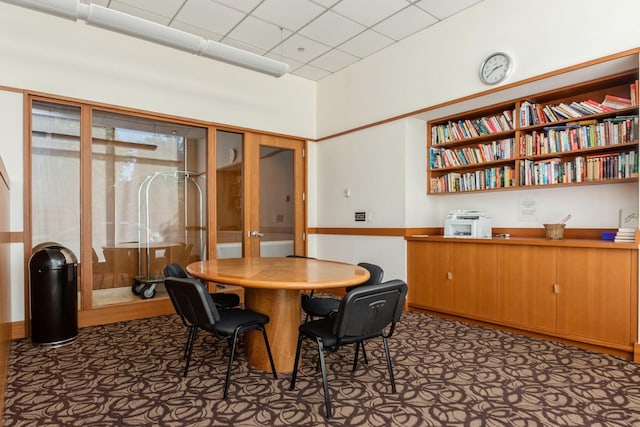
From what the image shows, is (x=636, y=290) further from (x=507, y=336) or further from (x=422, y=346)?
→ (x=422, y=346)

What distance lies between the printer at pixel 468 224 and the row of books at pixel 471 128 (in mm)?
942

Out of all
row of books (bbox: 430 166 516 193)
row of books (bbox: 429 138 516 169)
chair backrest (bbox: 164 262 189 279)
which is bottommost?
chair backrest (bbox: 164 262 189 279)

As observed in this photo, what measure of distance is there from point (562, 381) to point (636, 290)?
1066mm

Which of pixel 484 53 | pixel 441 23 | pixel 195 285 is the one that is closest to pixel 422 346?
pixel 195 285

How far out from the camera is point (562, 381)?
2762 millimetres

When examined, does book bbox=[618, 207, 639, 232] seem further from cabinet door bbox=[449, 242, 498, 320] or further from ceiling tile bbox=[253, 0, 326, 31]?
ceiling tile bbox=[253, 0, 326, 31]

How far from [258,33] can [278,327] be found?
12.0 feet

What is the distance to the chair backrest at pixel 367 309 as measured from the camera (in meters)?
2.19

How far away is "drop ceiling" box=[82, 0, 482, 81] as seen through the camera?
412 centimetres

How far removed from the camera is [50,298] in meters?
3.58

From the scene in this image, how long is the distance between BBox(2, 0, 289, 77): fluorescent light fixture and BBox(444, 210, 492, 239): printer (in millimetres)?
2709

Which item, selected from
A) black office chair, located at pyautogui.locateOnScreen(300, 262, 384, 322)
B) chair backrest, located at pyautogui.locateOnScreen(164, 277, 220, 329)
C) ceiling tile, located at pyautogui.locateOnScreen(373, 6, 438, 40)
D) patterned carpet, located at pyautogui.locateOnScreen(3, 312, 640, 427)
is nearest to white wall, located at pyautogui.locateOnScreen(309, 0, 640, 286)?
ceiling tile, located at pyautogui.locateOnScreen(373, 6, 438, 40)

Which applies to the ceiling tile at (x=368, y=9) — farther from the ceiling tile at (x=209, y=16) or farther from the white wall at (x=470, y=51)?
the ceiling tile at (x=209, y=16)

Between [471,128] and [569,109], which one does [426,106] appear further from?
[569,109]
